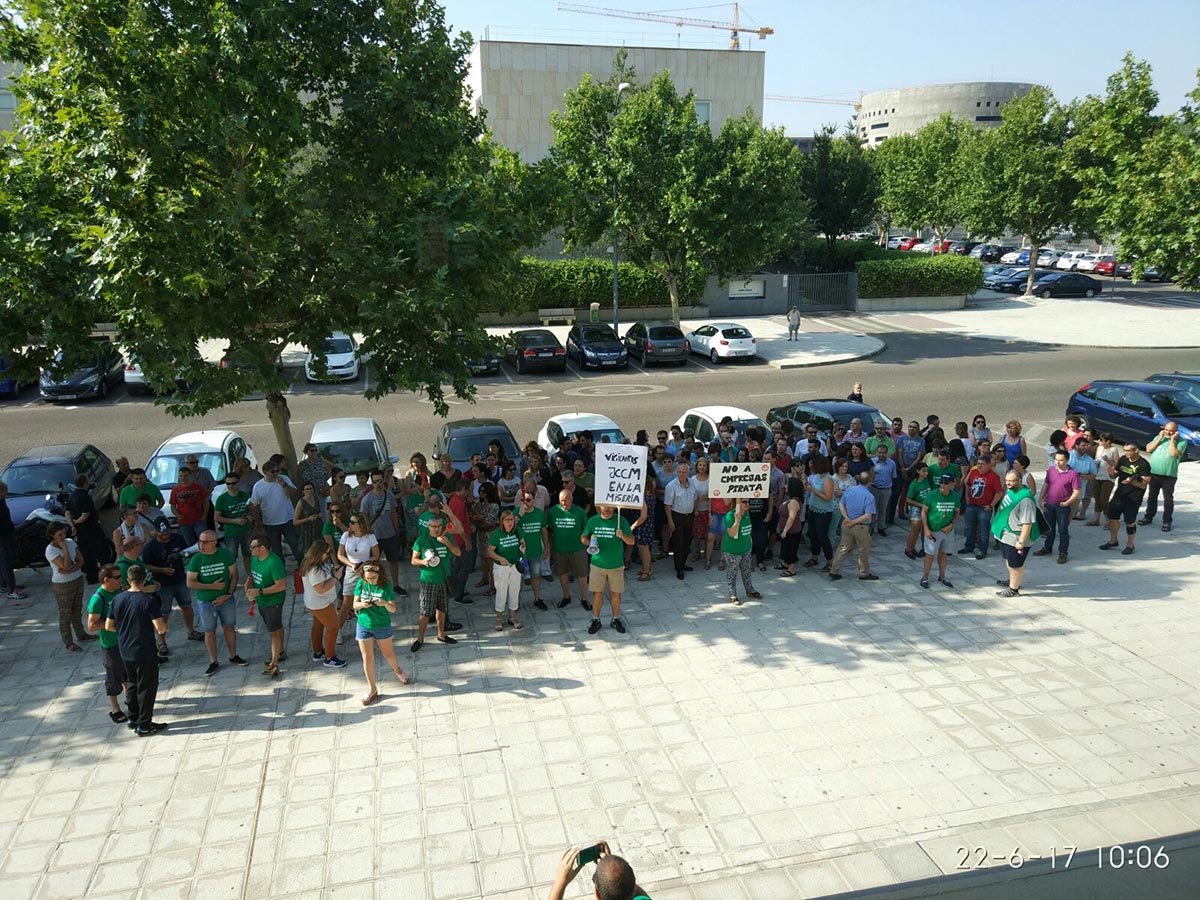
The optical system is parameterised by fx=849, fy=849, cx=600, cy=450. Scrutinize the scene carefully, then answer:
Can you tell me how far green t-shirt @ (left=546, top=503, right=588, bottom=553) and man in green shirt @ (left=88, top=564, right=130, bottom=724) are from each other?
4.72 m

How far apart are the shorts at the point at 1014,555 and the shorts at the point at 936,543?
0.68m

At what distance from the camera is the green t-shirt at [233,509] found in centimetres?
1088

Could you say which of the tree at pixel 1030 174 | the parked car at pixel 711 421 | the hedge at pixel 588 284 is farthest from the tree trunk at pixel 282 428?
the tree at pixel 1030 174

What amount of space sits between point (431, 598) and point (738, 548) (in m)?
3.77

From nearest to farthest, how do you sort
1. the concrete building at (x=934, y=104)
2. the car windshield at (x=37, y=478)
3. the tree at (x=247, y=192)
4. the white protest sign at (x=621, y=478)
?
1. the tree at (x=247, y=192)
2. the white protest sign at (x=621, y=478)
3. the car windshield at (x=37, y=478)
4. the concrete building at (x=934, y=104)

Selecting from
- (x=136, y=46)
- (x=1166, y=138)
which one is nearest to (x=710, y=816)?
(x=136, y=46)

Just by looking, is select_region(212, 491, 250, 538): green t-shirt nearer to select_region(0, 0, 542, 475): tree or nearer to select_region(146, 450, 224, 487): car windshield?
select_region(0, 0, 542, 475): tree

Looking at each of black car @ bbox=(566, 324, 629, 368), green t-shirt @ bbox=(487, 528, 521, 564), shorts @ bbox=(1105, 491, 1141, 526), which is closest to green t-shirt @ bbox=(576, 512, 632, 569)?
green t-shirt @ bbox=(487, 528, 521, 564)

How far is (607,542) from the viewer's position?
986 centimetres

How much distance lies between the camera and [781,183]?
30.3 m

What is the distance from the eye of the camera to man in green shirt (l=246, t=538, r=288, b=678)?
8742mm

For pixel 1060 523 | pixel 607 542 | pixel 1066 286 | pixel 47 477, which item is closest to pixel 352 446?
pixel 47 477

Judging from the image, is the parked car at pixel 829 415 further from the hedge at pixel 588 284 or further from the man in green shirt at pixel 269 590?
the hedge at pixel 588 284

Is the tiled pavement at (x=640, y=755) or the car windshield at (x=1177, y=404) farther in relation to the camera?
the car windshield at (x=1177, y=404)
